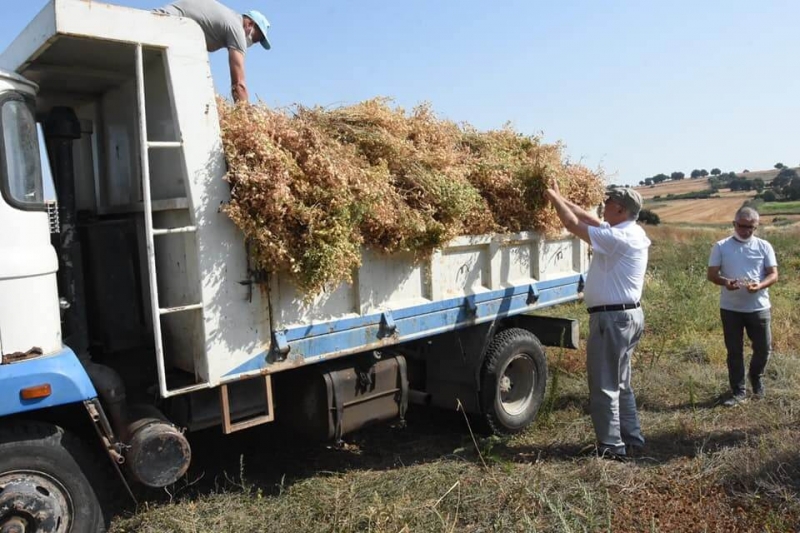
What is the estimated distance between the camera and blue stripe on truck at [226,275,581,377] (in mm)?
4062

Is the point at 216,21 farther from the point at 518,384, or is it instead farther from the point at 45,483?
the point at 518,384

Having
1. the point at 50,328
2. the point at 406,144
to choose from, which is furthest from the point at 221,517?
the point at 406,144

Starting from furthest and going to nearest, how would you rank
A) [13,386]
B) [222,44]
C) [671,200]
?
[671,200], [222,44], [13,386]

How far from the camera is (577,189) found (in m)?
5.99

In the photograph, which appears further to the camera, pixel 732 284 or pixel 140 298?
pixel 732 284

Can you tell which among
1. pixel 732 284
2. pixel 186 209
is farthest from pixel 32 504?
pixel 732 284

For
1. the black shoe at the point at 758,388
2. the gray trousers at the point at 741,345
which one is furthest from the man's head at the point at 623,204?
the black shoe at the point at 758,388

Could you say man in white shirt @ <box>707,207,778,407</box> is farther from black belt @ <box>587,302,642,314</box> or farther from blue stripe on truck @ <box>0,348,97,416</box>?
blue stripe on truck @ <box>0,348,97,416</box>

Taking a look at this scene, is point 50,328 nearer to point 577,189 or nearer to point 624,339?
point 624,339

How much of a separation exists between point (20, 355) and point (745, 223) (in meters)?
6.04

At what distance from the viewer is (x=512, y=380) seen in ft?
19.5

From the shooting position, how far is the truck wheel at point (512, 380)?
18.1 ft

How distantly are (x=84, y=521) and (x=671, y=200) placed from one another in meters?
45.7

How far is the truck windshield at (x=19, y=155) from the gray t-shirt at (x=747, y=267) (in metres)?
5.85
